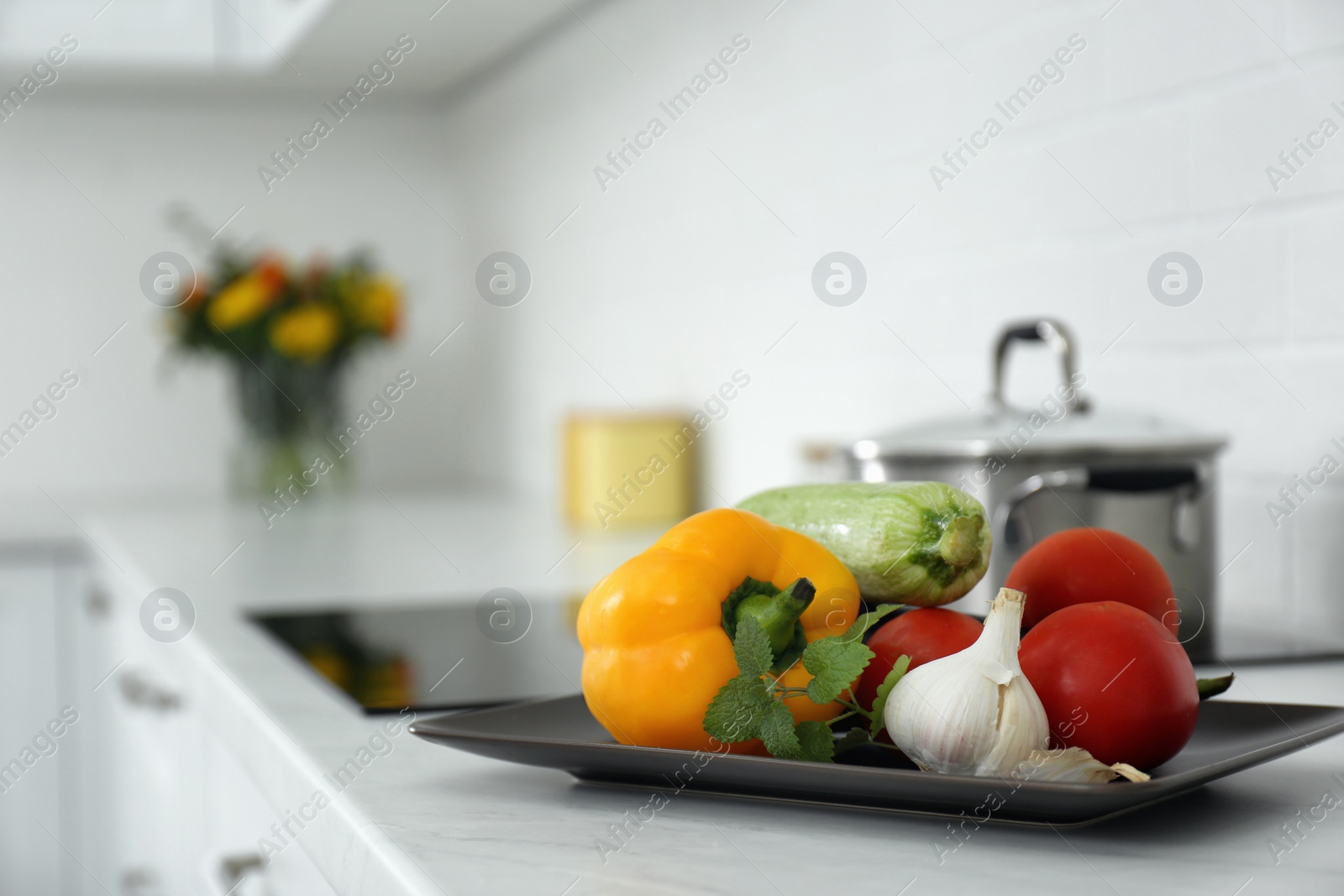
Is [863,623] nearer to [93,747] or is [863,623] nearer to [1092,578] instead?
[1092,578]

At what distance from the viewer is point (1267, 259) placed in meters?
0.98

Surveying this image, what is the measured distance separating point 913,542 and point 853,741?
0.09m

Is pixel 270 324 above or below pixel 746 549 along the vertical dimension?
above

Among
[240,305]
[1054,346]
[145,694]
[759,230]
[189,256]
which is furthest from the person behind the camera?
[189,256]

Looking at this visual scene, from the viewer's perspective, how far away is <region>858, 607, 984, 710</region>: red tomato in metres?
0.54

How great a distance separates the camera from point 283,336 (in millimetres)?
2512

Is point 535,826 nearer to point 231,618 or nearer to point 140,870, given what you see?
point 231,618

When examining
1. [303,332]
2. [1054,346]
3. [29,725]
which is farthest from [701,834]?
[303,332]

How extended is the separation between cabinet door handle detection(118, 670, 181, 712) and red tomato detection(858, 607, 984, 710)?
0.76 meters

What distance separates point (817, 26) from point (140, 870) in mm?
1175

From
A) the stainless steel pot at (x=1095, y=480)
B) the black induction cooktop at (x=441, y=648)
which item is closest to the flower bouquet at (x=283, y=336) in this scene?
the black induction cooktop at (x=441, y=648)

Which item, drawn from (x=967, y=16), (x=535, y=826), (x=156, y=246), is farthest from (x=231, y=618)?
(x=156, y=246)

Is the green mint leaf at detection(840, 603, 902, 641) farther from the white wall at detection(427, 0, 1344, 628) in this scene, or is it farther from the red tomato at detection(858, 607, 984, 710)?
the white wall at detection(427, 0, 1344, 628)

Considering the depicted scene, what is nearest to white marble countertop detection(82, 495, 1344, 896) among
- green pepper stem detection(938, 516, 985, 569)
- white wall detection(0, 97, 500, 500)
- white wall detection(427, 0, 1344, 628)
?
green pepper stem detection(938, 516, 985, 569)
